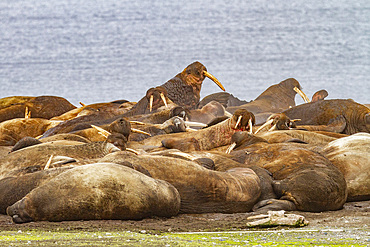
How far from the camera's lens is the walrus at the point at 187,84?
15828 mm

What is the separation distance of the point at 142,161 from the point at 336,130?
7.52 metres

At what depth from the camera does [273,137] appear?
31.4 ft

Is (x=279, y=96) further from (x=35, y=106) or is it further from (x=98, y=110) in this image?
(x=35, y=106)

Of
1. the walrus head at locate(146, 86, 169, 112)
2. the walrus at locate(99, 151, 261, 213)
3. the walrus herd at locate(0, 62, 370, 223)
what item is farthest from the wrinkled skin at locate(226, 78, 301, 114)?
the walrus at locate(99, 151, 261, 213)

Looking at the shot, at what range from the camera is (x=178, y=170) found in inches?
235

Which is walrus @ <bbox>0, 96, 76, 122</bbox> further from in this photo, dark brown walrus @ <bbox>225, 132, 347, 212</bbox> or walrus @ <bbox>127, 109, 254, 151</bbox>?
dark brown walrus @ <bbox>225, 132, 347, 212</bbox>

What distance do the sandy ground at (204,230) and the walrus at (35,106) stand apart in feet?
38.8

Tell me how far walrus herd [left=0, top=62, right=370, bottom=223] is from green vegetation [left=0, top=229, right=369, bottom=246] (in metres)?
0.62

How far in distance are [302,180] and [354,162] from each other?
1.26m

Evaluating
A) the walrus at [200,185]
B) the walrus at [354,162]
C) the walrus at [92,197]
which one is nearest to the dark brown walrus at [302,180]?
the walrus at [200,185]

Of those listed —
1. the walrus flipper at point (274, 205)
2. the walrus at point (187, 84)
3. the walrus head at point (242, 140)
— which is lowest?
the walrus flipper at point (274, 205)

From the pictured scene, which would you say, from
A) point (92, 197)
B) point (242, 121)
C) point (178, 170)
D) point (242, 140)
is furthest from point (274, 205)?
point (242, 121)

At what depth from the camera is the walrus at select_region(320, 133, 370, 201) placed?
285 inches

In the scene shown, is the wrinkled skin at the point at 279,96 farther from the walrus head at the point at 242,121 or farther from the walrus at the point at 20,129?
the walrus head at the point at 242,121
